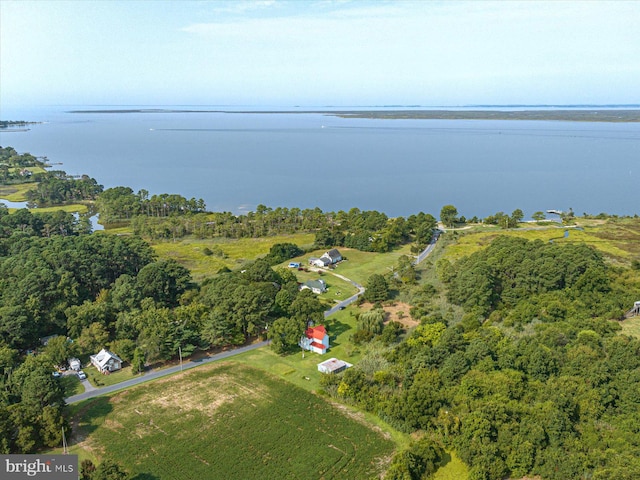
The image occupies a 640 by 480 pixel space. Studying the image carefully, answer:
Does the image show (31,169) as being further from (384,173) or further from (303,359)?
(303,359)

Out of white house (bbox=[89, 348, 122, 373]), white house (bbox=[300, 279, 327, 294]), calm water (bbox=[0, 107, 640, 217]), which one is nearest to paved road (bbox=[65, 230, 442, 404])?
white house (bbox=[89, 348, 122, 373])

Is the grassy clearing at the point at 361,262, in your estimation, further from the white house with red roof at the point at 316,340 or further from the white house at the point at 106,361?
the white house at the point at 106,361

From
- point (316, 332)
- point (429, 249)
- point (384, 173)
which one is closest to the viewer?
point (316, 332)

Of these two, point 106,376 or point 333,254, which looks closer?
point 106,376

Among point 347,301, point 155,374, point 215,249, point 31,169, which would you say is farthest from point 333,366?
point 31,169

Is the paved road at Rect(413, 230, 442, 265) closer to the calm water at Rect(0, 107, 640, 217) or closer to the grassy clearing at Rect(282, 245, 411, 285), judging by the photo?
the grassy clearing at Rect(282, 245, 411, 285)

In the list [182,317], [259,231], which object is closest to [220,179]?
[259,231]

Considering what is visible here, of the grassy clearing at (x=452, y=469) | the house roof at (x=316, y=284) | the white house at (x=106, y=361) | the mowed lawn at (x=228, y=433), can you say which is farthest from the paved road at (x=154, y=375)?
the grassy clearing at (x=452, y=469)
